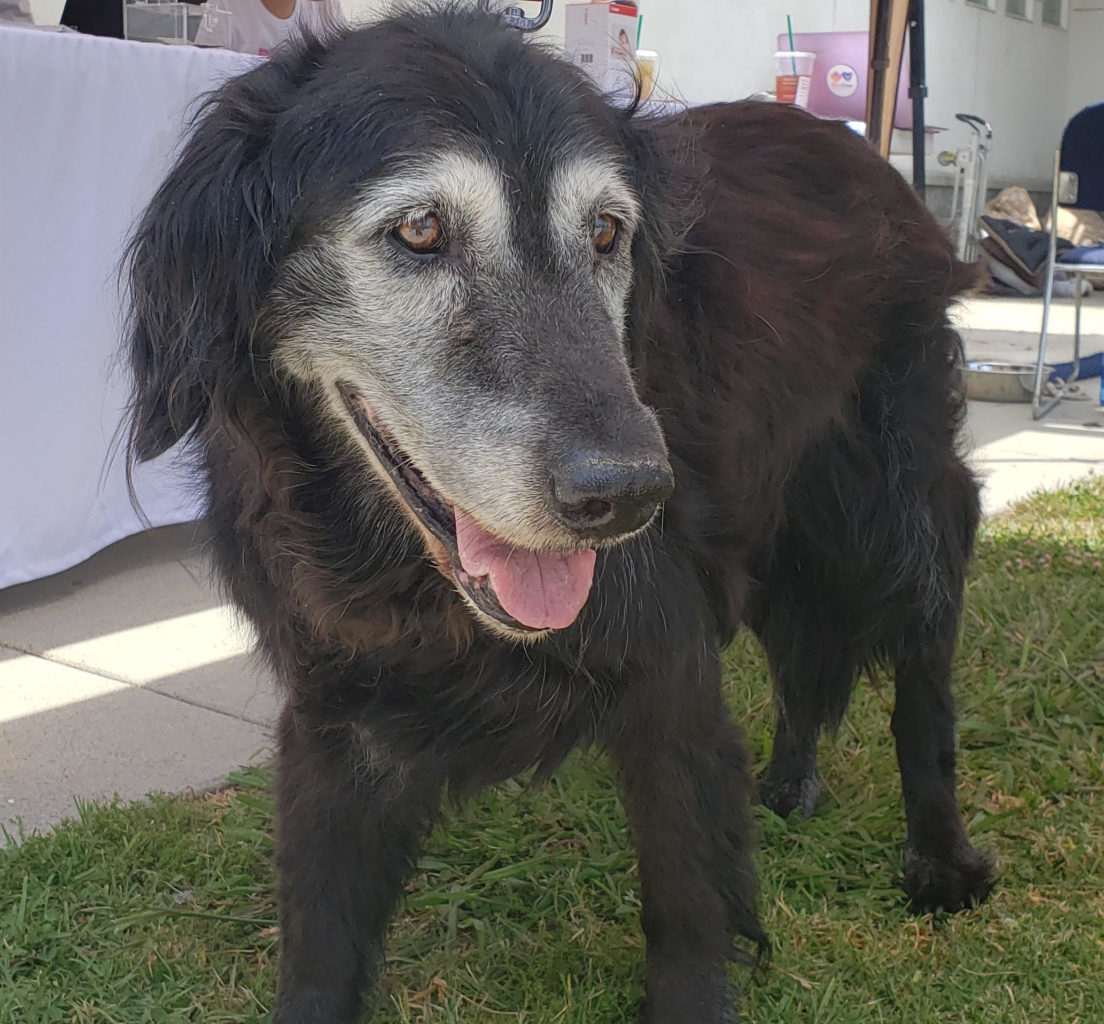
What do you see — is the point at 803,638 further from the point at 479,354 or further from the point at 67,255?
the point at 67,255

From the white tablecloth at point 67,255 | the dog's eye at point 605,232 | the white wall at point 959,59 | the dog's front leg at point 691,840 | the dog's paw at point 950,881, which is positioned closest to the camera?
the dog's eye at point 605,232

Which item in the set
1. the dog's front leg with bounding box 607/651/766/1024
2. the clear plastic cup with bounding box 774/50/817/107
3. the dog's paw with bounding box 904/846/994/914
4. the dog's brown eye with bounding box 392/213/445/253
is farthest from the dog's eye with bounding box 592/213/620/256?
the clear plastic cup with bounding box 774/50/817/107

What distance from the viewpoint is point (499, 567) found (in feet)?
5.45

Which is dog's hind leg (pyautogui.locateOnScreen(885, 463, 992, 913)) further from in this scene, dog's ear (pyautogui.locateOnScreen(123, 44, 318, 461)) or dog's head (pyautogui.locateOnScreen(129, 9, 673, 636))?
dog's ear (pyautogui.locateOnScreen(123, 44, 318, 461))

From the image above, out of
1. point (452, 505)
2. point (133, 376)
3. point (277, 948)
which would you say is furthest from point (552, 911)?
point (133, 376)

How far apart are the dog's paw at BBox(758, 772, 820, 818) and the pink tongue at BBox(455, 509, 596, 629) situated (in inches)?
51.8

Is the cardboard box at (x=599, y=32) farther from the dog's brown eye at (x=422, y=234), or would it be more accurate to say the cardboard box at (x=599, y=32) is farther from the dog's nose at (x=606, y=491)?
the dog's nose at (x=606, y=491)

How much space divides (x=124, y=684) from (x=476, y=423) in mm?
1959

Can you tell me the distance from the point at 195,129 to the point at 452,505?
0.69m

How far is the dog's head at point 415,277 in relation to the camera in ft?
5.42

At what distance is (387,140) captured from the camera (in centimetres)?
170

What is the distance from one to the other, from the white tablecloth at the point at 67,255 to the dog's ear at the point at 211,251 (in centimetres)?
165

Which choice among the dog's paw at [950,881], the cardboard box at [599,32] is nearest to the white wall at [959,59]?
the cardboard box at [599,32]

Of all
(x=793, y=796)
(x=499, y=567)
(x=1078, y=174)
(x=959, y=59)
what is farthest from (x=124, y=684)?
(x=959, y=59)
